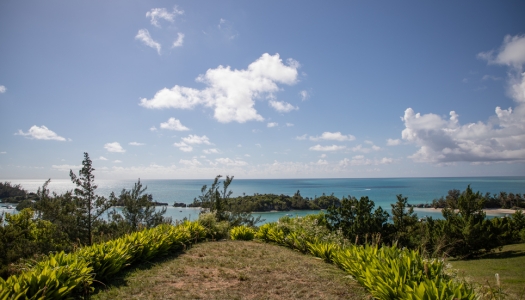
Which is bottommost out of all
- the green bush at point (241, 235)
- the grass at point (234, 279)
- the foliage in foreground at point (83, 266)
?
the green bush at point (241, 235)

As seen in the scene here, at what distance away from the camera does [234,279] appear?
19.8 feet

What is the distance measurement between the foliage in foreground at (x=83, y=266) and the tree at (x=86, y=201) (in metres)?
7.61

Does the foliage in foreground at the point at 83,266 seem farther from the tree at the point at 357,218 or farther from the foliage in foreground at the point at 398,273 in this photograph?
the tree at the point at 357,218

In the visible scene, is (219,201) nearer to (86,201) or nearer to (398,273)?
(86,201)

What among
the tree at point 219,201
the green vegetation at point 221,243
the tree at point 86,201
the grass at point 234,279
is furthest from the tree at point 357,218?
the tree at point 86,201

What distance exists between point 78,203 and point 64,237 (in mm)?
2311

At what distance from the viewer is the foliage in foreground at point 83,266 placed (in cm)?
399

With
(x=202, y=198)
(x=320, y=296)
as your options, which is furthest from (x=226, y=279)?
(x=202, y=198)

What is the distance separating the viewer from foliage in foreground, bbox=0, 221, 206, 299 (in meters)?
3.99

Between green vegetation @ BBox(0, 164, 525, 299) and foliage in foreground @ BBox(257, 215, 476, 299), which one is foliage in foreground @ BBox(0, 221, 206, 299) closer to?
green vegetation @ BBox(0, 164, 525, 299)

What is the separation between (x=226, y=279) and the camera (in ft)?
19.9

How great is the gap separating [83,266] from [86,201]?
455 inches

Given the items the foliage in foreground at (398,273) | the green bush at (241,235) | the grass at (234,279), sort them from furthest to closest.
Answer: the green bush at (241,235), the grass at (234,279), the foliage in foreground at (398,273)

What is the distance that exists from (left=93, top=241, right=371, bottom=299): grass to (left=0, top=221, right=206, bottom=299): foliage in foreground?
0.33m
